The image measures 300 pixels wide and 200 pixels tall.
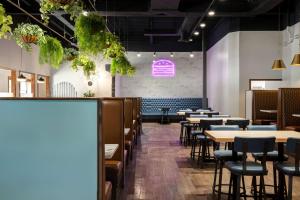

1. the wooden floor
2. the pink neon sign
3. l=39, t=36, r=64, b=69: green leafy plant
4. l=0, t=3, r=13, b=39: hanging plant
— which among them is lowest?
the wooden floor

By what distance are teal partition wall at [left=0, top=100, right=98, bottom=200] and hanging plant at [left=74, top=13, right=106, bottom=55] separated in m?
3.68

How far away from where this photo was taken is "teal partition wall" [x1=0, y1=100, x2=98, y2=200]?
248 cm

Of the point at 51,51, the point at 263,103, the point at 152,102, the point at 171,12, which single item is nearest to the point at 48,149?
the point at 51,51

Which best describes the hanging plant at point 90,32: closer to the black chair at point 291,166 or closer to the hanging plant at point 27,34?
the hanging plant at point 27,34

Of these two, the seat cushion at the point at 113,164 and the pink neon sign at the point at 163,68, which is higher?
the pink neon sign at the point at 163,68

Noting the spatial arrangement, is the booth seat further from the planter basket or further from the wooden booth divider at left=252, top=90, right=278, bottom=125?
the planter basket

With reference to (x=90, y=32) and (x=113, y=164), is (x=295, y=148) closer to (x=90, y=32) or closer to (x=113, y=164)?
(x=113, y=164)

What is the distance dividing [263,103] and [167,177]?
5.44 meters

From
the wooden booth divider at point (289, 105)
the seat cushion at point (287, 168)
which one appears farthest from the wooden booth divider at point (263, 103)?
the seat cushion at point (287, 168)

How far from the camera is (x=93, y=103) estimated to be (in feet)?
8.07

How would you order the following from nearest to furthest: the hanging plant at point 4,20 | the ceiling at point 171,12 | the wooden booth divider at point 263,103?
the hanging plant at point 4,20 → the ceiling at point 171,12 → the wooden booth divider at point 263,103

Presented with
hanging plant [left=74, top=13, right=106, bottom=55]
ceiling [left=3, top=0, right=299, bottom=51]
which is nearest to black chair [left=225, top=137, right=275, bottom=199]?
hanging plant [left=74, top=13, right=106, bottom=55]

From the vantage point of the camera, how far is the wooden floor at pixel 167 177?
5023mm

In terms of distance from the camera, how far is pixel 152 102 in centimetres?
1827
